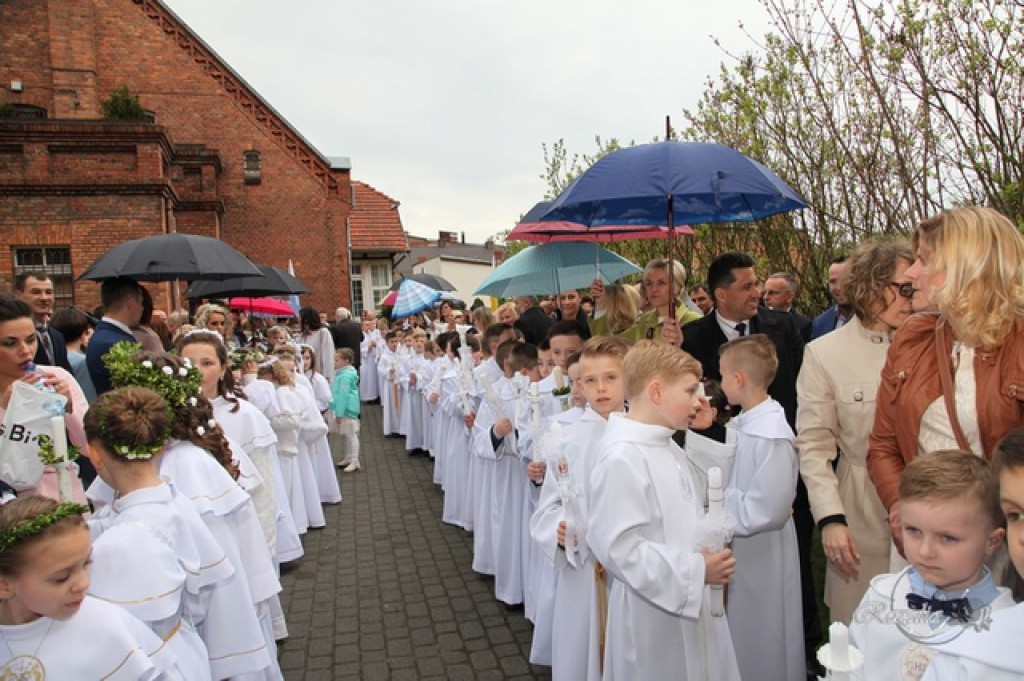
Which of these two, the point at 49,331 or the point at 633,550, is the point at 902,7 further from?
the point at 49,331

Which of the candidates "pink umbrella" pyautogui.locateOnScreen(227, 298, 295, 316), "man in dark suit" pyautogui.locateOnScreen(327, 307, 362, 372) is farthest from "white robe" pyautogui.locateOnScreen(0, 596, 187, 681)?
"man in dark suit" pyautogui.locateOnScreen(327, 307, 362, 372)

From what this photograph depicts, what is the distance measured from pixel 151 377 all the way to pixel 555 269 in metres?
4.90

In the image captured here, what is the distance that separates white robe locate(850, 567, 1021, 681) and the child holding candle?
59 millimetres

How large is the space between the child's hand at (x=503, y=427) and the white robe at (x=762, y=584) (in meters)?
2.16

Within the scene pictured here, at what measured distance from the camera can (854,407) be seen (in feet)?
11.7

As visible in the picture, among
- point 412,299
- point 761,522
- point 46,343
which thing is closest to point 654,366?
point 761,522

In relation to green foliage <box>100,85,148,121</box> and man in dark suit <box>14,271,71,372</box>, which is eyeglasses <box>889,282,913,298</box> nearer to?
man in dark suit <box>14,271,71,372</box>

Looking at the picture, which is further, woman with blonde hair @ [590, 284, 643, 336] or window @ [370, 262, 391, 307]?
window @ [370, 262, 391, 307]

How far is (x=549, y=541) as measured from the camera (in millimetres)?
3826

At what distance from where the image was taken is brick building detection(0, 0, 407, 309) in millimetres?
15203

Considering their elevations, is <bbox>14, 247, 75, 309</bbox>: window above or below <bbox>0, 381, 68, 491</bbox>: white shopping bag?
above

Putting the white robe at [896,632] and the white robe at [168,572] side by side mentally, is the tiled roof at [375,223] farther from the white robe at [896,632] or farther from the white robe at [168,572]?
the white robe at [896,632]

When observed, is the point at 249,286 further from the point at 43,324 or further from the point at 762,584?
the point at 762,584

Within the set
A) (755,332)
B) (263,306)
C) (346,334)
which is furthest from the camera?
(346,334)
